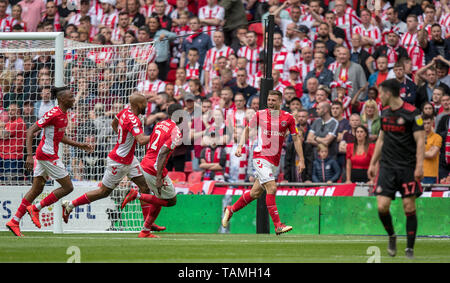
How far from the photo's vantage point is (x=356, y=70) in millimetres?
20359

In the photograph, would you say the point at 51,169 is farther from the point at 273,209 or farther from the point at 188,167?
the point at 188,167

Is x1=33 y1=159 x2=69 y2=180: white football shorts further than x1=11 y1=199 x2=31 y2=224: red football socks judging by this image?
Yes

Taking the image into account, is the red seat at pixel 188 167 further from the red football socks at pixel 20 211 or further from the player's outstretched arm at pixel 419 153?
the player's outstretched arm at pixel 419 153

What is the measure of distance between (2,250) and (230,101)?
10.4 meters

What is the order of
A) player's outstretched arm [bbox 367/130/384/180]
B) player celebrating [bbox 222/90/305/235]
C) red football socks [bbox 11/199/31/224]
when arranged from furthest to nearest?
red football socks [bbox 11/199/31/224], player celebrating [bbox 222/90/305/235], player's outstretched arm [bbox 367/130/384/180]

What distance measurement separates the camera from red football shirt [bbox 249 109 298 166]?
49.2 feet

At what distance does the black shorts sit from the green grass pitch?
2.77 feet

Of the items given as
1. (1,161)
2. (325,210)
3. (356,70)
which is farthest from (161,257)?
(356,70)

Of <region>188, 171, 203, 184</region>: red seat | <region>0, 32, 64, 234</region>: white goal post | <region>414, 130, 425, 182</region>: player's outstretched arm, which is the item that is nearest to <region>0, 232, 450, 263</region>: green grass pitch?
<region>414, 130, 425, 182</region>: player's outstretched arm

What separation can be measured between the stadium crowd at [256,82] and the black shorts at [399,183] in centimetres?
714

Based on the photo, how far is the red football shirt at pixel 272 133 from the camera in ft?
49.2

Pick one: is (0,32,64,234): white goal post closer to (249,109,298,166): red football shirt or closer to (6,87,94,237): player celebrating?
(6,87,94,237): player celebrating

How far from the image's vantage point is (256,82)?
21.6 meters
